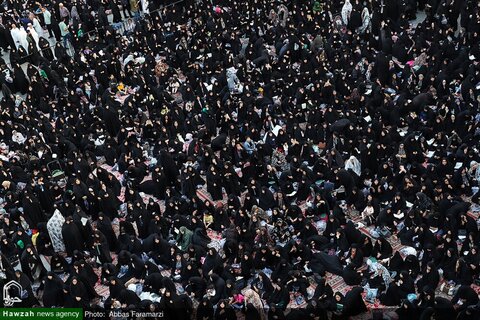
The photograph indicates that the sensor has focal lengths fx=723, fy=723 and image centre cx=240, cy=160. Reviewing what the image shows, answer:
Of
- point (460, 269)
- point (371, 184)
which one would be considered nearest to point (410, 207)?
point (371, 184)

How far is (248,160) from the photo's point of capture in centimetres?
2073

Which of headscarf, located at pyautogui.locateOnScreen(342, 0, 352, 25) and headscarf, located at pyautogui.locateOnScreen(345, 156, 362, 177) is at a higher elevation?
headscarf, located at pyautogui.locateOnScreen(342, 0, 352, 25)

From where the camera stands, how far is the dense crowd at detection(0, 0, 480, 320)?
54.2 feet

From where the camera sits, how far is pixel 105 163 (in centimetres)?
2270

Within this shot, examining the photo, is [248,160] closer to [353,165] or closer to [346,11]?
[353,165]

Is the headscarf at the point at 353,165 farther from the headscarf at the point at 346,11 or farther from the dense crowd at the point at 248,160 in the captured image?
the headscarf at the point at 346,11

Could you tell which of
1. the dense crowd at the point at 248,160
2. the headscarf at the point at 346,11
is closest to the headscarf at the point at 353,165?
the dense crowd at the point at 248,160

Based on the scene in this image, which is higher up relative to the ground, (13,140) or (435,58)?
(435,58)

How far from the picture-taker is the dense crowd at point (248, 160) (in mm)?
16531

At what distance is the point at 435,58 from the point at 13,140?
46.9 ft

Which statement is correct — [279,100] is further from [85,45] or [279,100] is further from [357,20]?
[85,45]

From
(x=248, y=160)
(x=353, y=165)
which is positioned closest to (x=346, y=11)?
(x=248, y=160)

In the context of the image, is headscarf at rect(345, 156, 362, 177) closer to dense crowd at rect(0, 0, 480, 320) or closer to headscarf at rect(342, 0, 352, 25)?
dense crowd at rect(0, 0, 480, 320)

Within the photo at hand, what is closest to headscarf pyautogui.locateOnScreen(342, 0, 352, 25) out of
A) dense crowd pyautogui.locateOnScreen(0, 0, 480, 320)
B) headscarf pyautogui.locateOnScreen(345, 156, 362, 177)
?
Result: dense crowd pyautogui.locateOnScreen(0, 0, 480, 320)
